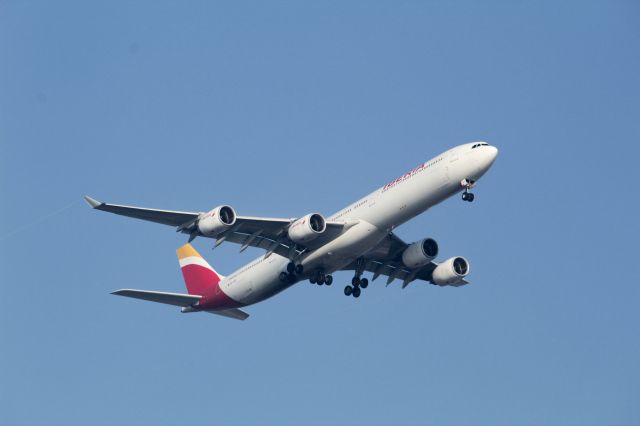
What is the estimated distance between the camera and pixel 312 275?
58531 mm

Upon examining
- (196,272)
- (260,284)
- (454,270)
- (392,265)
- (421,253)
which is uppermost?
(196,272)

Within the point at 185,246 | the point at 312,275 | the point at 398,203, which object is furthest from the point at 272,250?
the point at 185,246

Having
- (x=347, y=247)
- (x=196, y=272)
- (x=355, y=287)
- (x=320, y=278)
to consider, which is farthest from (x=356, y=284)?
(x=196, y=272)

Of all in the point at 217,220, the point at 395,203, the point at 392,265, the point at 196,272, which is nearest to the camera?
the point at 217,220

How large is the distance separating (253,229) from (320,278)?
4854mm

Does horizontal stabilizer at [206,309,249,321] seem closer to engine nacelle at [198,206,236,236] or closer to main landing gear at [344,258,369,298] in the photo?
main landing gear at [344,258,369,298]

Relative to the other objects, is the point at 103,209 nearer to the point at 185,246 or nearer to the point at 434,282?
the point at 185,246

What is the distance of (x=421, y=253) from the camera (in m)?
60.1

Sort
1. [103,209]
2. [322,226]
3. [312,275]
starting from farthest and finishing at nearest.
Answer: [312,275], [322,226], [103,209]

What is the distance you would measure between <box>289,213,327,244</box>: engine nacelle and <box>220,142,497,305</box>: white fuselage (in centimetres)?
153

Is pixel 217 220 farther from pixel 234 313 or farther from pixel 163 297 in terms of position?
pixel 234 313

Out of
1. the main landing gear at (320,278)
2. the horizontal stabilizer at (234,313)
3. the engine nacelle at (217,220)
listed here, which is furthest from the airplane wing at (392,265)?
the engine nacelle at (217,220)

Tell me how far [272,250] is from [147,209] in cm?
783

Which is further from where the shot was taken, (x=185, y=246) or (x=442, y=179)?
(x=185, y=246)
